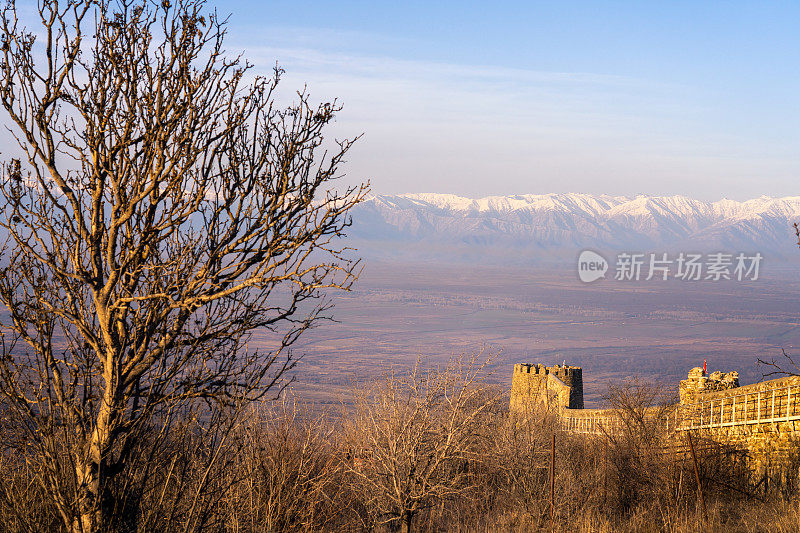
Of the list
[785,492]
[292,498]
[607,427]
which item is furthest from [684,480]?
[607,427]

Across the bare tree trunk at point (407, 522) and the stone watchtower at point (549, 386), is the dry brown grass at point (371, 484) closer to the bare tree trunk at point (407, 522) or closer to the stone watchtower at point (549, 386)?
the bare tree trunk at point (407, 522)

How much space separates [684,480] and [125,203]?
54.2 ft

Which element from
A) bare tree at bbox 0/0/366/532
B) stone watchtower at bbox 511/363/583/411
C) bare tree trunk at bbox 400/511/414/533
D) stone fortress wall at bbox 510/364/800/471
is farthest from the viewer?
stone watchtower at bbox 511/363/583/411

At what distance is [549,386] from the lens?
48250 millimetres

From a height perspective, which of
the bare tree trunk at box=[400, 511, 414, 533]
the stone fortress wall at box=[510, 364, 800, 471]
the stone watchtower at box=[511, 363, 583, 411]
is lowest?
the stone watchtower at box=[511, 363, 583, 411]

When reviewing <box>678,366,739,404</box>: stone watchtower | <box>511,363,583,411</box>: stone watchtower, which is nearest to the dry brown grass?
<box>678,366,739,404</box>: stone watchtower

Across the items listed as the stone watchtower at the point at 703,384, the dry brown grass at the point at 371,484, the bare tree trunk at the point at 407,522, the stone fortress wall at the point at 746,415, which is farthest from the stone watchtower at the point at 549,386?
the bare tree trunk at the point at 407,522

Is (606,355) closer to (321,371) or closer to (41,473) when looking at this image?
(321,371)

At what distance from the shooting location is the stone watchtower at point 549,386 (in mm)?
46312

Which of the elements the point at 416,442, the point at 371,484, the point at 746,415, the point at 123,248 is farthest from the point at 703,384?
the point at 123,248

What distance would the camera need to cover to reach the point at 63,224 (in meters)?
6.44

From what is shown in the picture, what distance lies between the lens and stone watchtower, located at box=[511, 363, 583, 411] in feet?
152

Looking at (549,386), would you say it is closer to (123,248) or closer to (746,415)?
(746,415)

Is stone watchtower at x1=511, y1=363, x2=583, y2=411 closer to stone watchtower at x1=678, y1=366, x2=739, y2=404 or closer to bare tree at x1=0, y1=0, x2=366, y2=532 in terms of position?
stone watchtower at x1=678, y1=366, x2=739, y2=404
